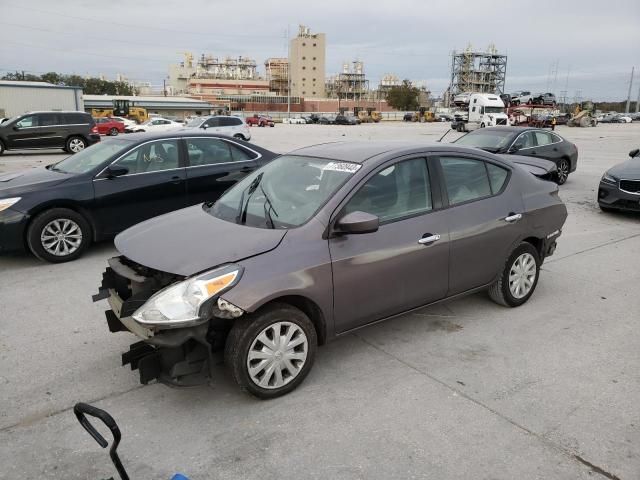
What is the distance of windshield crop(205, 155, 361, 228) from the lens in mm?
3648

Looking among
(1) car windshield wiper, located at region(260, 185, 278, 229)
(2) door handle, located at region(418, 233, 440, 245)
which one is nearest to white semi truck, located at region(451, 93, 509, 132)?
(2) door handle, located at region(418, 233, 440, 245)

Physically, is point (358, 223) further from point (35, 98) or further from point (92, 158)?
point (35, 98)

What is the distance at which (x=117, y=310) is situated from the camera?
137 inches

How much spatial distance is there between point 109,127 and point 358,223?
36447 millimetres

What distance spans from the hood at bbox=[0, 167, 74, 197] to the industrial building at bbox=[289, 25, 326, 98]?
13629 centimetres

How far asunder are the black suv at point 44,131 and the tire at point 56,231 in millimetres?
15613

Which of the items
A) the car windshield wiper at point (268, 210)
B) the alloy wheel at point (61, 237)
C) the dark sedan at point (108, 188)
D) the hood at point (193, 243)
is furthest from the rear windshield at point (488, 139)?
the hood at point (193, 243)

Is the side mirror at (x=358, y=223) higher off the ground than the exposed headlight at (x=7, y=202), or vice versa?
the side mirror at (x=358, y=223)

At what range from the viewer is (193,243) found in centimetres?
342

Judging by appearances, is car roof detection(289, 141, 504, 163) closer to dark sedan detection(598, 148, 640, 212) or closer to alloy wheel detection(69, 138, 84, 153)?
dark sedan detection(598, 148, 640, 212)

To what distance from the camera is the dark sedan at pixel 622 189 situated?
8820mm

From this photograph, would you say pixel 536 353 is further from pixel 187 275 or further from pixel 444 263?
pixel 187 275

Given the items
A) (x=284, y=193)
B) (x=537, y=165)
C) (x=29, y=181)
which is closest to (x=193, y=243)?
(x=284, y=193)

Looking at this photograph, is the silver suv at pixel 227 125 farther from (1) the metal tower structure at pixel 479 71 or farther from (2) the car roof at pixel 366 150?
(1) the metal tower structure at pixel 479 71
